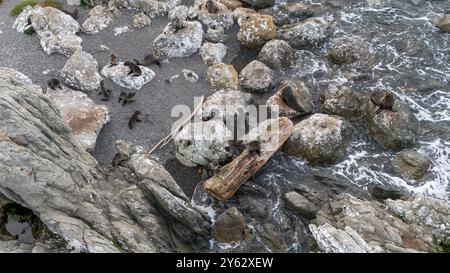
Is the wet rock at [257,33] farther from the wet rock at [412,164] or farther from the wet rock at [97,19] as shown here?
the wet rock at [412,164]

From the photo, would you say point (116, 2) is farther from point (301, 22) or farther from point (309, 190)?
point (309, 190)

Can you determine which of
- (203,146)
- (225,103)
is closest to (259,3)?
(225,103)

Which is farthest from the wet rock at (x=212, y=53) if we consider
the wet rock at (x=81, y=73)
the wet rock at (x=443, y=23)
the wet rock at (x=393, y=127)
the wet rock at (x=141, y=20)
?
the wet rock at (x=443, y=23)

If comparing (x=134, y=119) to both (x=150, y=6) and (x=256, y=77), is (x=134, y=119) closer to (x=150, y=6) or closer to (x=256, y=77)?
(x=256, y=77)

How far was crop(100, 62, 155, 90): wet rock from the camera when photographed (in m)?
24.8

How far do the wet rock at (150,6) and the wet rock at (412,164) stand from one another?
19991mm

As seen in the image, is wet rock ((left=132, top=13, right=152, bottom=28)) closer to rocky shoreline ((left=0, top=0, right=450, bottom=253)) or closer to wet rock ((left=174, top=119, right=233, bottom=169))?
rocky shoreline ((left=0, top=0, right=450, bottom=253))

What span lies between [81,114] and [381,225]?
54.1 ft

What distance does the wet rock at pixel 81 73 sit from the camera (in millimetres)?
24469

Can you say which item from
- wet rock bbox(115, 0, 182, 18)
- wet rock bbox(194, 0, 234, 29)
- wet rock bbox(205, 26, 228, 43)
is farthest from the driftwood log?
wet rock bbox(115, 0, 182, 18)

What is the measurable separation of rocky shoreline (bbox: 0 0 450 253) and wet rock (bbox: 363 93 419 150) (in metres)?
0.07

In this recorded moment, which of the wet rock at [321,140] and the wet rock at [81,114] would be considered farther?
the wet rock at [81,114]
